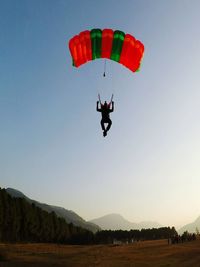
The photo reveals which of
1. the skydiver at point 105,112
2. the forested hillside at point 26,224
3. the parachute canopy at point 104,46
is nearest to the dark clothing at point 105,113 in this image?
the skydiver at point 105,112

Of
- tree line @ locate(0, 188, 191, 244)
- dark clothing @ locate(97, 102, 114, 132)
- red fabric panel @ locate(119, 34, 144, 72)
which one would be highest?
red fabric panel @ locate(119, 34, 144, 72)

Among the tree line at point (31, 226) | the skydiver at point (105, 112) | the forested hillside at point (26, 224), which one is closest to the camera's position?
the skydiver at point (105, 112)

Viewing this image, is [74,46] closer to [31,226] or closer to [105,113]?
[105,113]

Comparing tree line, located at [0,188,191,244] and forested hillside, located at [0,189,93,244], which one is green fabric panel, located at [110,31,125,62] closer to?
tree line, located at [0,188,191,244]

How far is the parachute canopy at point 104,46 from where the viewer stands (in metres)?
26.2

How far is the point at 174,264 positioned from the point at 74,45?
1713 centimetres

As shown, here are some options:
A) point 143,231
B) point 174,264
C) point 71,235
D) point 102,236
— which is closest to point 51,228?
point 71,235

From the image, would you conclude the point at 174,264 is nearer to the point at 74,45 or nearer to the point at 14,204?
the point at 74,45

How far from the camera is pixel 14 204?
95688mm

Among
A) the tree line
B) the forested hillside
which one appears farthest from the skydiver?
the forested hillside

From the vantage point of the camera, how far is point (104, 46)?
26453mm

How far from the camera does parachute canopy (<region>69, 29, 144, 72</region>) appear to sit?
26.2 metres

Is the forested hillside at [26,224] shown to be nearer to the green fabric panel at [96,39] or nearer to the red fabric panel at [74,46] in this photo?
the red fabric panel at [74,46]

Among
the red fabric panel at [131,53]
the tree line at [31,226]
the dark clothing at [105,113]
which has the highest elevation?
the red fabric panel at [131,53]
